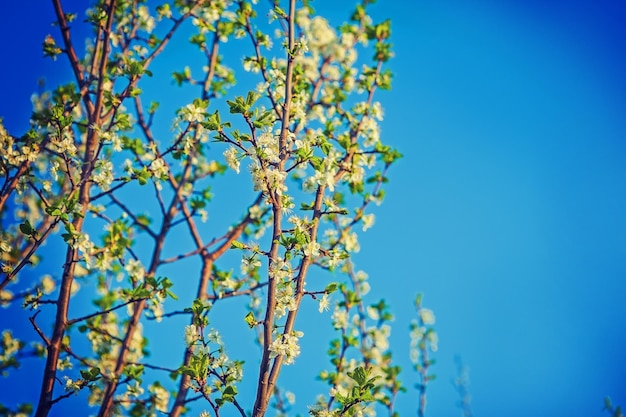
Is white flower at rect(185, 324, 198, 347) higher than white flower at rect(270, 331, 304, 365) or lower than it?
higher

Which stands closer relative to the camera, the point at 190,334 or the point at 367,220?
the point at 190,334

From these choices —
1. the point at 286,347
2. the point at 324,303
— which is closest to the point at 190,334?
the point at 286,347

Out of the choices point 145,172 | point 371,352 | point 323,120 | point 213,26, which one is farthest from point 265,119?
point 371,352

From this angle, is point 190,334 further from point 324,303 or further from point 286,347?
point 324,303

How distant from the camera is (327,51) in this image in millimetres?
5559

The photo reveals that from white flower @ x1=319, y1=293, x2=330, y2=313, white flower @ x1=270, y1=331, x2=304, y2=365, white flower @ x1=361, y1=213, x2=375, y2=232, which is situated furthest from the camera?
white flower @ x1=361, y1=213, x2=375, y2=232

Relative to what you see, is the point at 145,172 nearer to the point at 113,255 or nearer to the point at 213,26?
the point at 113,255

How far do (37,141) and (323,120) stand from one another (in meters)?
2.64

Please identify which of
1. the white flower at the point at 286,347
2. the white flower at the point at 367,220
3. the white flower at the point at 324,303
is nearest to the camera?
the white flower at the point at 286,347

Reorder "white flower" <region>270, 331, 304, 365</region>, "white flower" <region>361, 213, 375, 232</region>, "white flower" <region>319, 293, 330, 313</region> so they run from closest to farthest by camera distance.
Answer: "white flower" <region>270, 331, 304, 365</region> → "white flower" <region>319, 293, 330, 313</region> → "white flower" <region>361, 213, 375, 232</region>

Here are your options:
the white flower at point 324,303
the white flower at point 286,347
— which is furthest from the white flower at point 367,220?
the white flower at point 286,347

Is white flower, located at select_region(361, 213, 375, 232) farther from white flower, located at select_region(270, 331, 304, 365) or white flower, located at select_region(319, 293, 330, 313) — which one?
white flower, located at select_region(270, 331, 304, 365)

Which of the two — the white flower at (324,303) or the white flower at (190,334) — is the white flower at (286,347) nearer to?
the white flower at (324,303)

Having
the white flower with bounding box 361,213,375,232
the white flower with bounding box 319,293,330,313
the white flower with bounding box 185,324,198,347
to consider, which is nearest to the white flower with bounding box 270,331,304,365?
the white flower with bounding box 319,293,330,313
